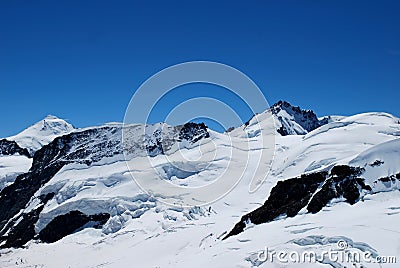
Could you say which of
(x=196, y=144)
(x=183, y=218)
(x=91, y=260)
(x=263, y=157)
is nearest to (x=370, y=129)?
(x=263, y=157)

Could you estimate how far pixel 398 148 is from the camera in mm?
47688

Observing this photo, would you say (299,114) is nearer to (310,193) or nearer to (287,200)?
(287,200)

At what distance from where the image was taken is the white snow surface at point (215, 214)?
111 ft

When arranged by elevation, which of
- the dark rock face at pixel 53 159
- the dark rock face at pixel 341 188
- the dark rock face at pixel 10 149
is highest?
the dark rock face at pixel 10 149

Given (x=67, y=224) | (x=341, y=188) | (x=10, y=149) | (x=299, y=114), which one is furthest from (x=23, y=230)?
(x=299, y=114)

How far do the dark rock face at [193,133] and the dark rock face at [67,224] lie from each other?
137ft

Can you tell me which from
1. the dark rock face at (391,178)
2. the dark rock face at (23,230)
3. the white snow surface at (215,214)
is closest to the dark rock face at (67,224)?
the white snow surface at (215,214)

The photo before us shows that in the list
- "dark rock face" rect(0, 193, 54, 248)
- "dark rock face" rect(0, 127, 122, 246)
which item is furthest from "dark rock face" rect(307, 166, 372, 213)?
"dark rock face" rect(0, 127, 122, 246)

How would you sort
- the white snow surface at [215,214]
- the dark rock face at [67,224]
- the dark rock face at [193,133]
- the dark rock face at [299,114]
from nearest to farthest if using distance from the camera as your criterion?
the white snow surface at [215,214]
the dark rock face at [67,224]
the dark rock face at [193,133]
the dark rock face at [299,114]

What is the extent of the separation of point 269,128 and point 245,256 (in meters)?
120

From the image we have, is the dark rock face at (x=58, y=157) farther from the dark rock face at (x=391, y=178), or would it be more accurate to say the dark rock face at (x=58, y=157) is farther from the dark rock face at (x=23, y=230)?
the dark rock face at (x=391, y=178)

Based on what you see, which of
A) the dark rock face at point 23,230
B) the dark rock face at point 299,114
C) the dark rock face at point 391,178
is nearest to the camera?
the dark rock face at point 391,178

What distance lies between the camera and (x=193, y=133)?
4779 inches

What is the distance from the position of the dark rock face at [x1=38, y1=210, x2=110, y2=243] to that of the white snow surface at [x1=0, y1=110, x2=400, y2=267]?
5.33 ft
